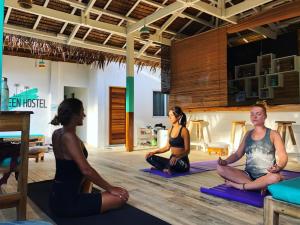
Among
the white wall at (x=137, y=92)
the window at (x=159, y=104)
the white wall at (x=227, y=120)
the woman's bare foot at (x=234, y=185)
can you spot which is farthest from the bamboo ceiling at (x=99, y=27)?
the woman's bare foot at (x=234, y=185)

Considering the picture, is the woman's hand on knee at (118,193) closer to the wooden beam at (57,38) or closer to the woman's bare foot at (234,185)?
the woman's bare foot at (234,185)

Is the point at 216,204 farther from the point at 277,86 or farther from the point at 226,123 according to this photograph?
the point at 277,86

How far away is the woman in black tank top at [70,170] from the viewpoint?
1.97 metres

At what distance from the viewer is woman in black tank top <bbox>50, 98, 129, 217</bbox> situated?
197cm

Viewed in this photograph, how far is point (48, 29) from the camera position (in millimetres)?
6711

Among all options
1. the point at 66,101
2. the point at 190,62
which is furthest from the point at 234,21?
the point at 66,101

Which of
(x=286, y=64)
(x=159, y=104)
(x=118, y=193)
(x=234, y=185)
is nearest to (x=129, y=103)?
(x=159, y=104)

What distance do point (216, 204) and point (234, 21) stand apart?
474cm

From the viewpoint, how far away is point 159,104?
9.73m

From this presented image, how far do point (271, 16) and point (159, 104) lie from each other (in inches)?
200

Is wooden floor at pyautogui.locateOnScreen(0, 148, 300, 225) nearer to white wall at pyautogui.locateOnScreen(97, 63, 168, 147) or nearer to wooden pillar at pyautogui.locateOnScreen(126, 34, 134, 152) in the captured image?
wooden pillar at pyautogui.locateOnScreen(126, 34, 134, 152)

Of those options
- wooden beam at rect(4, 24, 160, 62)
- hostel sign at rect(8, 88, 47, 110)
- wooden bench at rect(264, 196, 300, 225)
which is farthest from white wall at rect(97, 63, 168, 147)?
wooden bench at rect(264, 196, 300, 225)

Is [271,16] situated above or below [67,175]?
above

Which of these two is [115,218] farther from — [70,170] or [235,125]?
[235,125]
